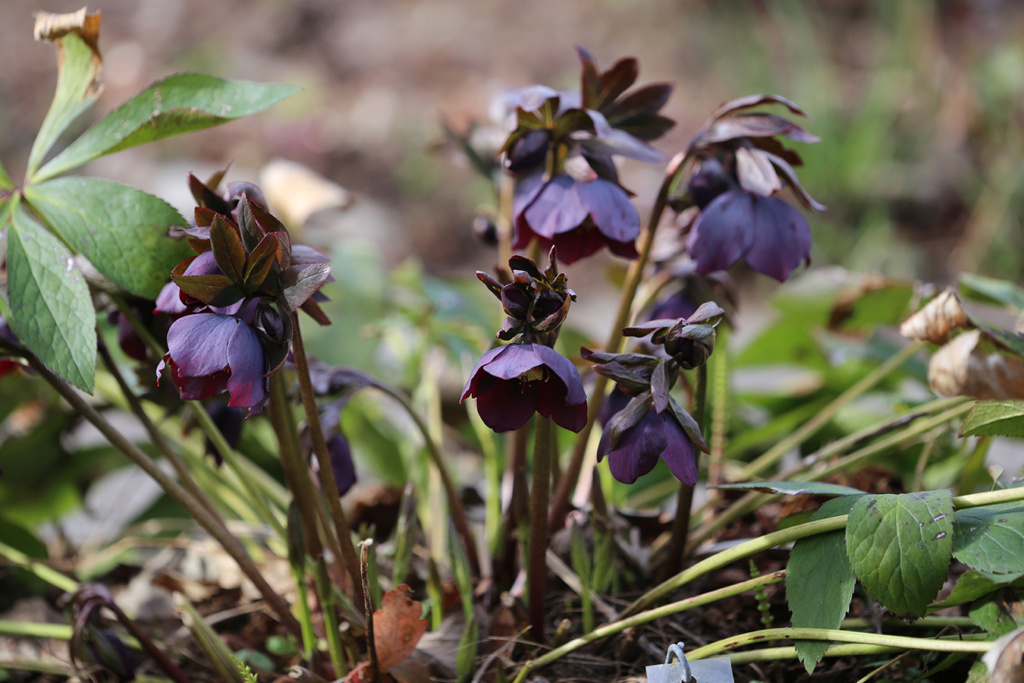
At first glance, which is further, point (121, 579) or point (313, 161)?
point (313, 161)

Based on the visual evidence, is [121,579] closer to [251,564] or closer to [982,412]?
[251,564]

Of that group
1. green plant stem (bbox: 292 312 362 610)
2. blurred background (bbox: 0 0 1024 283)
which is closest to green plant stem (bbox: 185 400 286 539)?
green plant stem (bbox: 292 312 362 610)

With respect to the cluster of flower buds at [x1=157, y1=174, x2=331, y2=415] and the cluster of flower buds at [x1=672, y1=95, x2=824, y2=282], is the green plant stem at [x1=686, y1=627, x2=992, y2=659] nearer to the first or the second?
the cluster of flower buds at [x1=672, y1=95, x2=824, y2=282]

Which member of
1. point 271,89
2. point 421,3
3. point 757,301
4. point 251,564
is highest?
point 421,3

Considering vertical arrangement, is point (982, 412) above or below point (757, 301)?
above

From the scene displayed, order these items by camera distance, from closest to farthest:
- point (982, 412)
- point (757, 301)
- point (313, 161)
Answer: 1. point (982, 412)
2. point (757, 301)
3. point (313, 161)

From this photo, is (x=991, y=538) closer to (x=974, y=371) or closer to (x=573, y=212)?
(x=974, y=371)

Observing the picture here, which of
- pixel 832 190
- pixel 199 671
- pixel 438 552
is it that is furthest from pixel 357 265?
pixel 832 190

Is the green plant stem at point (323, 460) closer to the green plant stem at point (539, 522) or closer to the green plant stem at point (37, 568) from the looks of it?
the green plant stem at point (539, 522)
